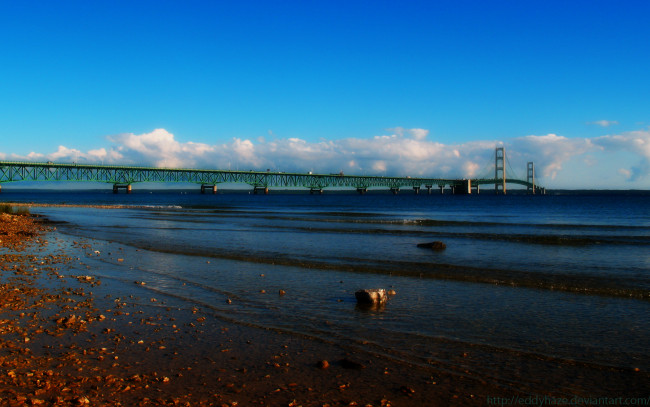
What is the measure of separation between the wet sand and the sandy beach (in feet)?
0.05

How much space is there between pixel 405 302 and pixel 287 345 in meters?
4.33

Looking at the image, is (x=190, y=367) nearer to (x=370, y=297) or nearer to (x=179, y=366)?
(x=179, y=366)

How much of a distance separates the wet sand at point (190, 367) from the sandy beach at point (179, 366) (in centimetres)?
2

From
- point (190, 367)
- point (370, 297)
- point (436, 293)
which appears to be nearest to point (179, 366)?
point (190, 367)

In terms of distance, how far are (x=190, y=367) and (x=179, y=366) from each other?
0.63ft

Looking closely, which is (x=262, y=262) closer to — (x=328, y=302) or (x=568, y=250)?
(x=328, y=302)

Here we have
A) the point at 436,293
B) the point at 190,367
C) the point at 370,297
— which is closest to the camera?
the point at 190,367

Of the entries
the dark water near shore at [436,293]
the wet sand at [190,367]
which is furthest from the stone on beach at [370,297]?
the wet sand at [190,367]

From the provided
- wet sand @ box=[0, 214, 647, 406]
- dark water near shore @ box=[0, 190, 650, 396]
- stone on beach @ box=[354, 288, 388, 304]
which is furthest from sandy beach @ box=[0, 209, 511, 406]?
stone on beach @ box=[354, 288, 388, 304]

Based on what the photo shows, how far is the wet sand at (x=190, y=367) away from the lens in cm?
638

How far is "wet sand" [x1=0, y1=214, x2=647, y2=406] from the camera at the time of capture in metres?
6.38

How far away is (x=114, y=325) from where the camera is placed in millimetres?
9562

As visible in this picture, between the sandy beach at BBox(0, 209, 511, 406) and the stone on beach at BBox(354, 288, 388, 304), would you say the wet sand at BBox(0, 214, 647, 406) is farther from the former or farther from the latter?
the stone on beach at BBox(354, 288, 388, 304)

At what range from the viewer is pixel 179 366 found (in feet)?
24.3
